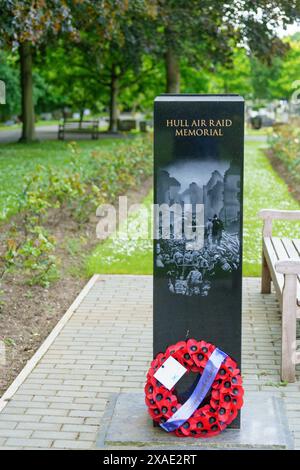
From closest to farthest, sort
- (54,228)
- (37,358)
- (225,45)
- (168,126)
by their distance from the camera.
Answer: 1. (168,126)
2. (37,358)
3. (54,228)
4. (225,45)

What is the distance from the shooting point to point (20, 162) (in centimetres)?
2078

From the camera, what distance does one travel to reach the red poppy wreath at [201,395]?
4.89 meters

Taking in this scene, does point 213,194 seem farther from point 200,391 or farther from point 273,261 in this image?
point 273,261

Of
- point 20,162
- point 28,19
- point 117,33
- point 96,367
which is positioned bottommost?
point 96,367

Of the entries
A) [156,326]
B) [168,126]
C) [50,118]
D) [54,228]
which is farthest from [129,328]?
[50,118]

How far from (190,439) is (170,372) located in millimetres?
439

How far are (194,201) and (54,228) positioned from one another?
745 cm

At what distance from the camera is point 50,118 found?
78125 mm

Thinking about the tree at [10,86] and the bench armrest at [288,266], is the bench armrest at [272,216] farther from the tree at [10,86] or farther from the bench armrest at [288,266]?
the tree at [10,86]

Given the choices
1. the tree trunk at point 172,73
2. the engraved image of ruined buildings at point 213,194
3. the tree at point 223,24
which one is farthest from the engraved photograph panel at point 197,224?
the tree trunk at point 172,73

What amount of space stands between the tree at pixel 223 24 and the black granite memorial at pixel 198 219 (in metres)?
15.6

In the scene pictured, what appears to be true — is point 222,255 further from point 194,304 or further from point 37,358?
point 37,358

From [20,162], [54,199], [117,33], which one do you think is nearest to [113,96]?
[20,162]

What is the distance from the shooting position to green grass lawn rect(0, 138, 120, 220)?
13609 millimetres
